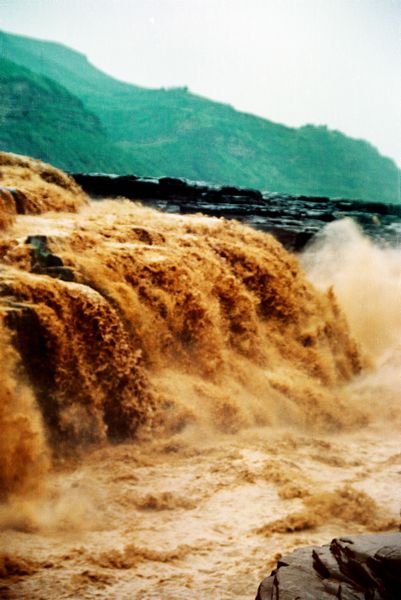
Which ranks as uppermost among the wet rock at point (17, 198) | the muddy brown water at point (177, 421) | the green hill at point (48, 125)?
the green hill at point (48, 125)

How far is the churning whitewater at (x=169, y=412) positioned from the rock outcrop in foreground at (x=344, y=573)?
598mm

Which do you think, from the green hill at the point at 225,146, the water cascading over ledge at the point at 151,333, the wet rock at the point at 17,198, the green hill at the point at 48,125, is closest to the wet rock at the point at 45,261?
the water cascading over ledge at the point at 151,333

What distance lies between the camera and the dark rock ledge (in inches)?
428

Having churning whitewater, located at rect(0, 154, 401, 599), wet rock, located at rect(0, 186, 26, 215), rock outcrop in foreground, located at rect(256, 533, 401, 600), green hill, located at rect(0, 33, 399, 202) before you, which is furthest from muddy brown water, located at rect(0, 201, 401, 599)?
green hill, located at rect(0, 33, 399, 202)

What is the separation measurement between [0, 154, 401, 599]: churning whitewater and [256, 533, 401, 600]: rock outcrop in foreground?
598 millimetres

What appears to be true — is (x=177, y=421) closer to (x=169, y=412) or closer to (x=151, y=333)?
(x=169, y=412)

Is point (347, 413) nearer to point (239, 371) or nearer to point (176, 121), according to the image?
point (239, 371)

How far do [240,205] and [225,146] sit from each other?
2846cm

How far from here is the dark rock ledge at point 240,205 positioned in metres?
10.9

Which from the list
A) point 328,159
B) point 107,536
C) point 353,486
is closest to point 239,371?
point 353,486

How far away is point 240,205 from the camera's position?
38.6 feet

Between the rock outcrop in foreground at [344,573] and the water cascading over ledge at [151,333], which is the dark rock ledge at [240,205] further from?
the rock outcrop in foreground at [344,573]

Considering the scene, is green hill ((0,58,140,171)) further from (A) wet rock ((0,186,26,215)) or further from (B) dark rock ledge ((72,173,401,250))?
(A) wet rock ((0,186,26,215))

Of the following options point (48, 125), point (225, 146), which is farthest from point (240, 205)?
point (225, 146)
